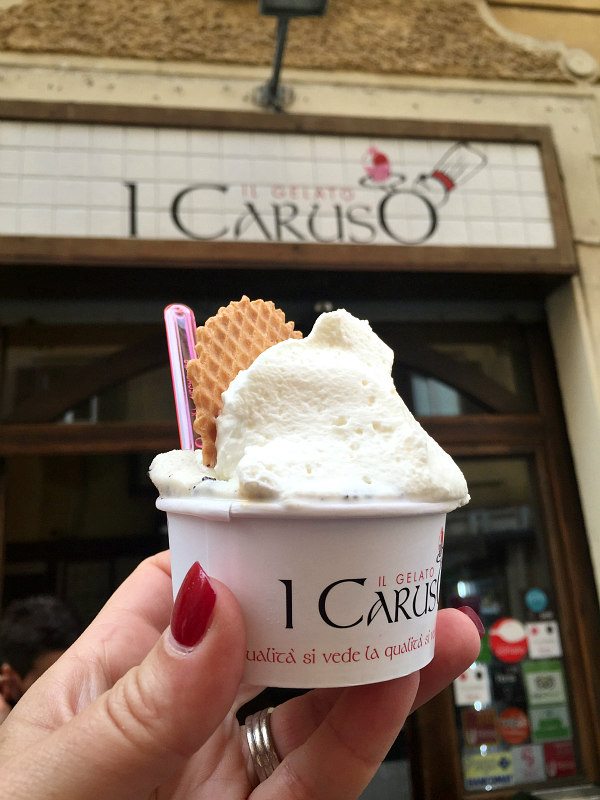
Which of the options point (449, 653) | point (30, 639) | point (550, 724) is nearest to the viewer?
point (449, 653)

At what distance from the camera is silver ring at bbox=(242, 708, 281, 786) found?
1.10 metres

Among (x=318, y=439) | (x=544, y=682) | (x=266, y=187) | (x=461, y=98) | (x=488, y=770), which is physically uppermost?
(x=461, y=98)

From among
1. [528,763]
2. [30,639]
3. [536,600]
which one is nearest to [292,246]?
[30,639]

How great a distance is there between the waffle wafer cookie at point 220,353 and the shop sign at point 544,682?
2.63m

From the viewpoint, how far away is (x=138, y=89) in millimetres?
3029

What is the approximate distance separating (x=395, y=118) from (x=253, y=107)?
787 mm

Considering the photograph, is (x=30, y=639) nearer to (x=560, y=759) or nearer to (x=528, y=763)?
(x=528, y=763)

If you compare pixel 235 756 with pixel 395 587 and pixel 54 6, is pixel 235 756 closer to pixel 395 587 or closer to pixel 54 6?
pixel 395 587

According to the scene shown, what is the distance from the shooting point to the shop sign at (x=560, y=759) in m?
2.78

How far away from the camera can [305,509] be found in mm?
759

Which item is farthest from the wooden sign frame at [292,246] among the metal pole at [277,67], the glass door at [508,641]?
the glass door at [508,641]

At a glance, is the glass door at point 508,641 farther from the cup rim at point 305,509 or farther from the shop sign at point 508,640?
the cup rim at point 305,509

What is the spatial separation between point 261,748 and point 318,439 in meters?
0.69

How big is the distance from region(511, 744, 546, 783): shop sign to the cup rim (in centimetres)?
269
